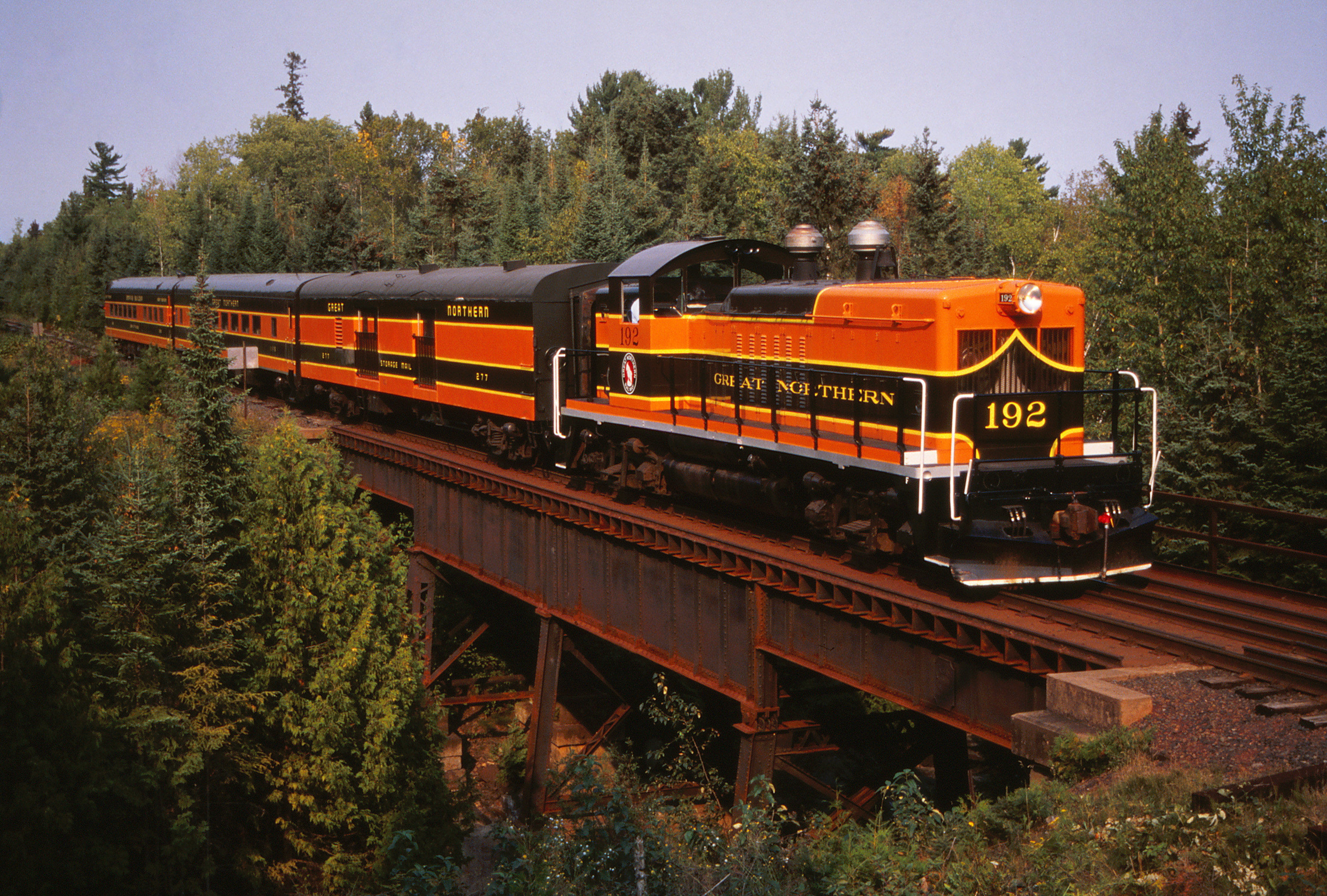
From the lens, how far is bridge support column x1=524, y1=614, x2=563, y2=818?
18.4 meters

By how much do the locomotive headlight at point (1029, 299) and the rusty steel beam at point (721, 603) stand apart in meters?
3.54

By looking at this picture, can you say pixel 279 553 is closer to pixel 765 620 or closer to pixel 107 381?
pixel 765 620

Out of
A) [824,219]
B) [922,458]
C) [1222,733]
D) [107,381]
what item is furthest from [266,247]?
[1222,733]

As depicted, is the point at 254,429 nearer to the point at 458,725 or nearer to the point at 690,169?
the point at 458,725

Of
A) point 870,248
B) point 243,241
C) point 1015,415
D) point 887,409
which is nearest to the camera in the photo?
point 1015,415

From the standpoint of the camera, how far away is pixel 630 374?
1670 centimetres

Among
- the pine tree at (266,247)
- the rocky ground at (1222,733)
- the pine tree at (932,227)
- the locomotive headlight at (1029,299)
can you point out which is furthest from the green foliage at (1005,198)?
the rocky ground at (1222,733)

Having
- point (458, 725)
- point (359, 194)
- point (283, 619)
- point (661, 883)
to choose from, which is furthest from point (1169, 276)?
point (359, 194)

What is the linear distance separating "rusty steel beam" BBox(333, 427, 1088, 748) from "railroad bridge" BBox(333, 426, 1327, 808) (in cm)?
2

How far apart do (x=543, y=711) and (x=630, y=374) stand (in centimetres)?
647

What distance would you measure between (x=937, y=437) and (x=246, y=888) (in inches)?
564

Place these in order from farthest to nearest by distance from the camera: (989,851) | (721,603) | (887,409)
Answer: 1. (721,603)
2. (887,409)
3. (989,851)

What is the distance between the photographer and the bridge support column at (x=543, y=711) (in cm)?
1839

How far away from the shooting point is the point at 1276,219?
86.7ft
